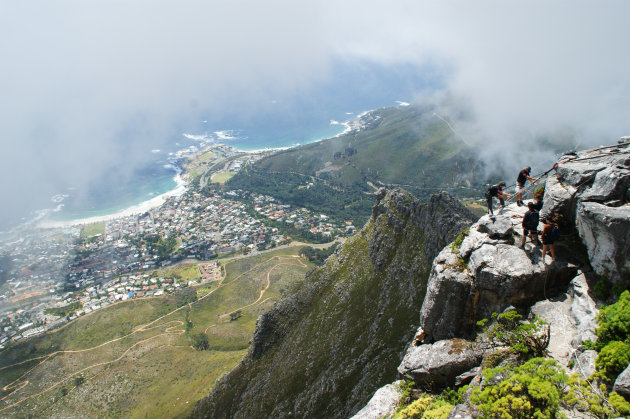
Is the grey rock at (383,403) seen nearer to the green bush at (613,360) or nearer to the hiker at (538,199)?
the green bush at (613,360)

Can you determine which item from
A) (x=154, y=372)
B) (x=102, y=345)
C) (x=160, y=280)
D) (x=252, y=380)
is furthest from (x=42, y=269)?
(x=252, y=380)

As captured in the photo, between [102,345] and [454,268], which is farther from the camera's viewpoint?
[102,345]

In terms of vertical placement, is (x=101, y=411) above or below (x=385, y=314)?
below

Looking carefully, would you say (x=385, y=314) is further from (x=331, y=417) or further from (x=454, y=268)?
(x=454, y=268)

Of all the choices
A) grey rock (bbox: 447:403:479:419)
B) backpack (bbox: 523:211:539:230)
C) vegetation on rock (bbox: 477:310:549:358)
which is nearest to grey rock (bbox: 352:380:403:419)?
grey rock (bbox: 447:403:479:419)

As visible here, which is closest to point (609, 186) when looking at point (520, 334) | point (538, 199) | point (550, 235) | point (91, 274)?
point (550, 235)

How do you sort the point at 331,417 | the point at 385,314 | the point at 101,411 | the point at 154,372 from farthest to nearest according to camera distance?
the point at 154,372, the point at 101,411, the point at 385,314, the point at 331,417

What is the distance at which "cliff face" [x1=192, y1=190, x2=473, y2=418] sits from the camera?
4100 centimetres

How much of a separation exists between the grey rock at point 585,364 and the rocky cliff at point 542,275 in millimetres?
39

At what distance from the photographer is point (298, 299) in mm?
64562

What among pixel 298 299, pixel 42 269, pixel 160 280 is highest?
pixel 42 269

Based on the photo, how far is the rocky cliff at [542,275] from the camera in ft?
49.4

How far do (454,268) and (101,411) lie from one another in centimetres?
9756

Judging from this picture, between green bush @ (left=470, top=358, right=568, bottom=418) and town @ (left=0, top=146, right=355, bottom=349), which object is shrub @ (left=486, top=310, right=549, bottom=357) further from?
town @ (left=0, top=146, right=355, bottom=349)
